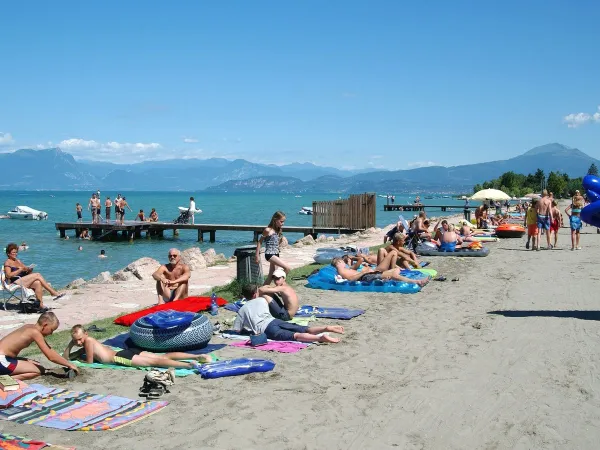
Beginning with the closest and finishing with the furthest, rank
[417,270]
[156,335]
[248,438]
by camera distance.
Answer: [248,438], [156,335], [417,270]

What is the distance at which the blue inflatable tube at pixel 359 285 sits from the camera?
34.2ft

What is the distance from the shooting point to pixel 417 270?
39.9ft

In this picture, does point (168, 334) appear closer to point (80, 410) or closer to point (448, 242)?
point (80, 410)

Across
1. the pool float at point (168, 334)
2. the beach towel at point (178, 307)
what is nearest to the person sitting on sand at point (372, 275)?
the beach towel at point (178, 307)

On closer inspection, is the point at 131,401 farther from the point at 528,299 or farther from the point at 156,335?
the point at 528,299

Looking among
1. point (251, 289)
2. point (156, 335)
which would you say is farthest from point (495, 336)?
point (156, 335)

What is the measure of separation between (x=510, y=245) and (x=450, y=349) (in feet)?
Answer: 40.1

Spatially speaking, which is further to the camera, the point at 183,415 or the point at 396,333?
the point at 396,333

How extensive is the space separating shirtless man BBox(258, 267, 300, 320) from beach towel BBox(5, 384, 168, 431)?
2.99m

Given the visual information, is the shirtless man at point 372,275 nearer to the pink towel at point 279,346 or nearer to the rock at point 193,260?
the pink towel at point 279,346

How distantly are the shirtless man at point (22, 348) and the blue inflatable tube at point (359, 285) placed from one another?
18.6 ft

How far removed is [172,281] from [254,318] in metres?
2.42

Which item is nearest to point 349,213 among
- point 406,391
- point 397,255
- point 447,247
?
point 447,247

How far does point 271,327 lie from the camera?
7.23m
